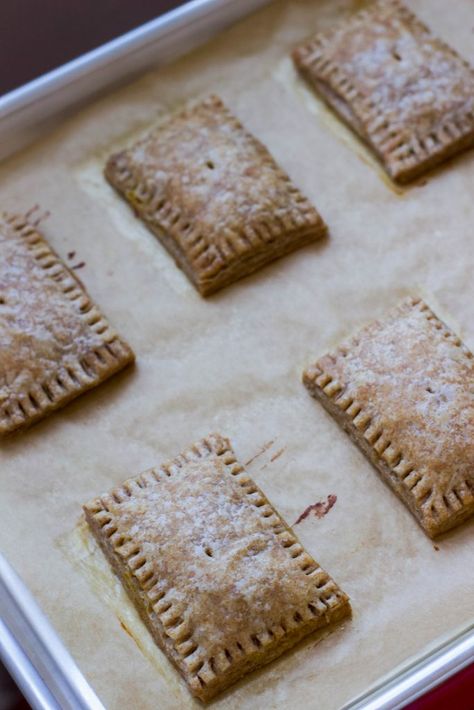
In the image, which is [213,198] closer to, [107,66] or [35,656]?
[107,66]

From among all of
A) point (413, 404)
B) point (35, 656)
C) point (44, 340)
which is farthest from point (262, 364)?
point (35, 656)

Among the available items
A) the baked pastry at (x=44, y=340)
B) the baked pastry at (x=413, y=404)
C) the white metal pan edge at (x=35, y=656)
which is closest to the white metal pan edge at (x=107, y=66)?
the baked pastry at (x=44, y=340)

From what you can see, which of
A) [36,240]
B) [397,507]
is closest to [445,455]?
[397,507]

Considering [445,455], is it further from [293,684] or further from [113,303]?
[113,303]

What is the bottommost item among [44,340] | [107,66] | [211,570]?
[211,570]

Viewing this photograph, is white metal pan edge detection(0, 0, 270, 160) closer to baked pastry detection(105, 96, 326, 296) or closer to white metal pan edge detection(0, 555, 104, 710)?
baked pastry detection(105, 96, 326, 296)

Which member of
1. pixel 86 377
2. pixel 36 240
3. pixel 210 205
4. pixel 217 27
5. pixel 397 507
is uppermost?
pixel 217 27

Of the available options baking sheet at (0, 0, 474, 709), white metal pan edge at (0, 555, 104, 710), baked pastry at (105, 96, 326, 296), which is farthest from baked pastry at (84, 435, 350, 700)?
baked pastry at (105, 96, 326, 296)
